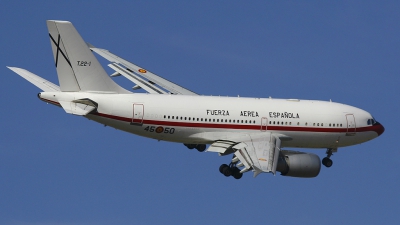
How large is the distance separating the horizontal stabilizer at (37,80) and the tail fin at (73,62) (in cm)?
201

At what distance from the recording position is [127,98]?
93.3 meters

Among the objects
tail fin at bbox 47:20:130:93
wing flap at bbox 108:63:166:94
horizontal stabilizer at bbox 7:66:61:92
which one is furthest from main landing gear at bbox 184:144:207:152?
horizontal stabilizer at bbox 7:66:61:92

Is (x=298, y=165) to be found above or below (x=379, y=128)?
below

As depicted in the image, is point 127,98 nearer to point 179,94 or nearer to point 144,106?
point 144,106

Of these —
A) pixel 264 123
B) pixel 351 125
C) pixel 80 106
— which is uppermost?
pixel 351 125

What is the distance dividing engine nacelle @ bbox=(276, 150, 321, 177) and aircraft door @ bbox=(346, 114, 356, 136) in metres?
7.60

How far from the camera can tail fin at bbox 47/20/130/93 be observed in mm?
91375

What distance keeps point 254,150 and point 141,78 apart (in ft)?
63.0

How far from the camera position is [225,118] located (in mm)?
95250

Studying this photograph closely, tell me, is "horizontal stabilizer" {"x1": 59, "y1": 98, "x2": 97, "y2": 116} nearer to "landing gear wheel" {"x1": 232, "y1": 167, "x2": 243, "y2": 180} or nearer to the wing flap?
the wing flap

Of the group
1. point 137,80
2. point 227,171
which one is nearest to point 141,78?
point 137,80

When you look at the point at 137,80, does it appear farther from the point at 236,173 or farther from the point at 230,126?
the point at 236,173

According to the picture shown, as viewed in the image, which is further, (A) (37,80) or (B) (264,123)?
(B) (264,123)

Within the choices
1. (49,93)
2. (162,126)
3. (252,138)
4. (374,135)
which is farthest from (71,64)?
(374,135)
